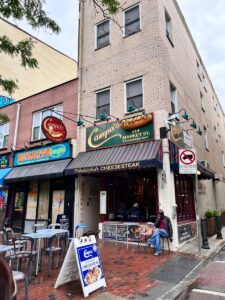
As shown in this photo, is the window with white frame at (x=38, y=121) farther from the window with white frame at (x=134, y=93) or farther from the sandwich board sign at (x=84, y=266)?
the sandwich board sign at (x=84, y=266)

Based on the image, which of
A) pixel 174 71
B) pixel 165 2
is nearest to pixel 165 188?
pixel 174 71

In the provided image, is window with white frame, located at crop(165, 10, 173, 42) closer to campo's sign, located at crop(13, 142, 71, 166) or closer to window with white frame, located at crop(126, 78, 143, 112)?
window with white frame, located at crop(126, 78, 143, 112)

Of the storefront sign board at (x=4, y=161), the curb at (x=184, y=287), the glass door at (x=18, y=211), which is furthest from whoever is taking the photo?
the storefront sign board at (x=4, y=161)

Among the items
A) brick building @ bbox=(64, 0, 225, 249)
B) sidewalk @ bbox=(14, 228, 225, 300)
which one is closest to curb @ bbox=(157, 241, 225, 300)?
sidewalk @ bbox=(14, 228, 225, 300)

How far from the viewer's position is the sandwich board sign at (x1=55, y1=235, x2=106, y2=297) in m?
4.73

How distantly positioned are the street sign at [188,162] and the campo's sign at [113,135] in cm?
193

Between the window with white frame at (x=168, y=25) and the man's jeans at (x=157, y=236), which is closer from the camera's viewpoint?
the man's jeans at (x=157, y=236)

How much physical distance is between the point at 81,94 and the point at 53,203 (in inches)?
233

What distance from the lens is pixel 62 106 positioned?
43.5 ft

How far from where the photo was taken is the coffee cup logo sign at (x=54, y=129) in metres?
10.8

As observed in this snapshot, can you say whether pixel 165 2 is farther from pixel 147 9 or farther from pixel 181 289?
pixel 181 289

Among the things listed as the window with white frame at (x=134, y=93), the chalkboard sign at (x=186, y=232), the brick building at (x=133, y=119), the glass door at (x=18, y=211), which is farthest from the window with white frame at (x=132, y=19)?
the glass door at (x=18, y=211)

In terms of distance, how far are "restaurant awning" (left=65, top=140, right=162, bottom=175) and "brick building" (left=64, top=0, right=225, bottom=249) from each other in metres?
0.04

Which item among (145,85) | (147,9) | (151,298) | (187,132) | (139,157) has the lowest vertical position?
(151,298)
